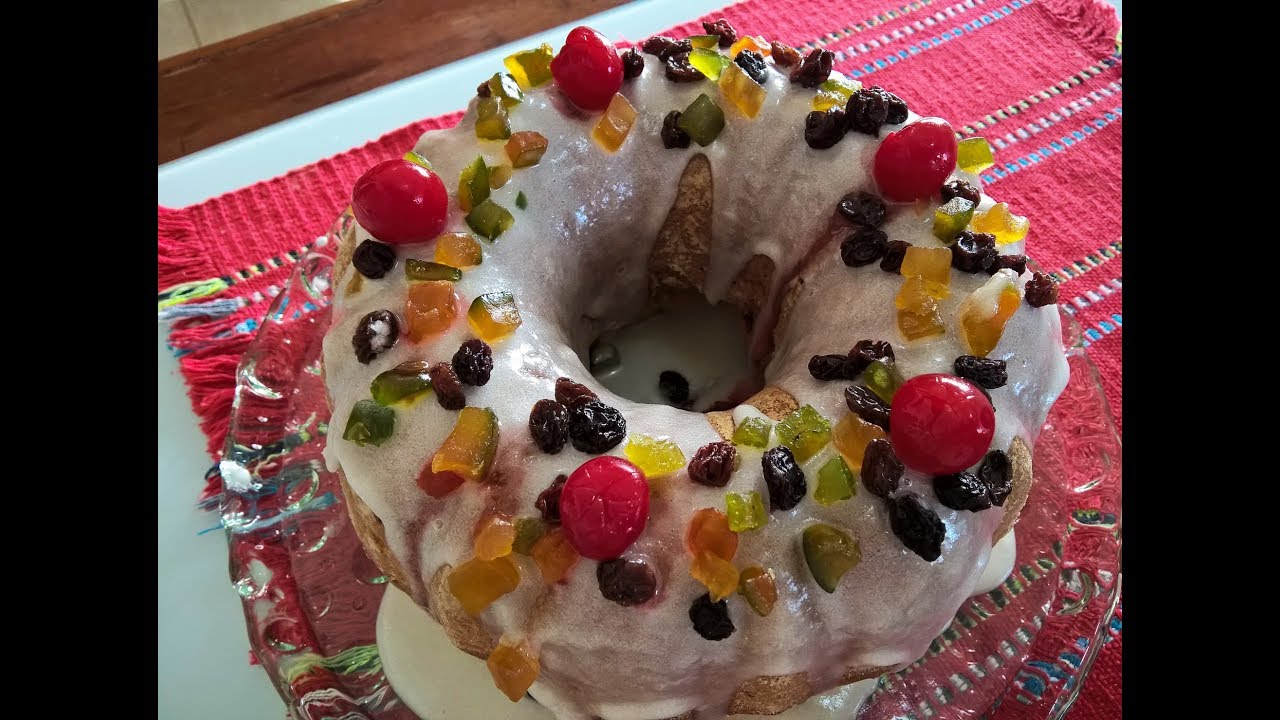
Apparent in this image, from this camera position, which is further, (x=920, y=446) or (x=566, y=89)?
(x=566, y=89)

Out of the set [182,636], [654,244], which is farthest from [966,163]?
[182,636]

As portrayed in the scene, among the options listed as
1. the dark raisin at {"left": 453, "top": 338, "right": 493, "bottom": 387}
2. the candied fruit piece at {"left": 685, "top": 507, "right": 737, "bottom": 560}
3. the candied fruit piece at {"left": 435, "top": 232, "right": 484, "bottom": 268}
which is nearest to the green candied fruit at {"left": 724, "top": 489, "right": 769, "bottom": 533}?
the candied fruit piece at {"left": 685, "top": 507, "right": 737, "bottom": 560}

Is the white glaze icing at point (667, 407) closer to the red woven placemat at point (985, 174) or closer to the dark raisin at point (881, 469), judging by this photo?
the dark raisin at point (881, 469)

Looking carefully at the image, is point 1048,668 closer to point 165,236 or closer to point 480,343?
point 480,343

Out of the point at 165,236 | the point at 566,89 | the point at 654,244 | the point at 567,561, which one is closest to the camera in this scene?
the point at 567,561

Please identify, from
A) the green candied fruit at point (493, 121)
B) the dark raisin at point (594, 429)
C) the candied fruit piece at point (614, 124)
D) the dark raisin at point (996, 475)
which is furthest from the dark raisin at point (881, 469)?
the green candied fruit at point (493, 121)

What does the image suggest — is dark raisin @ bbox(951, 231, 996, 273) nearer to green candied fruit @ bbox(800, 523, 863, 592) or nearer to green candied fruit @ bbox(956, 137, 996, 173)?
green candied fruit @ bbox(956, 137, 996, 173)
